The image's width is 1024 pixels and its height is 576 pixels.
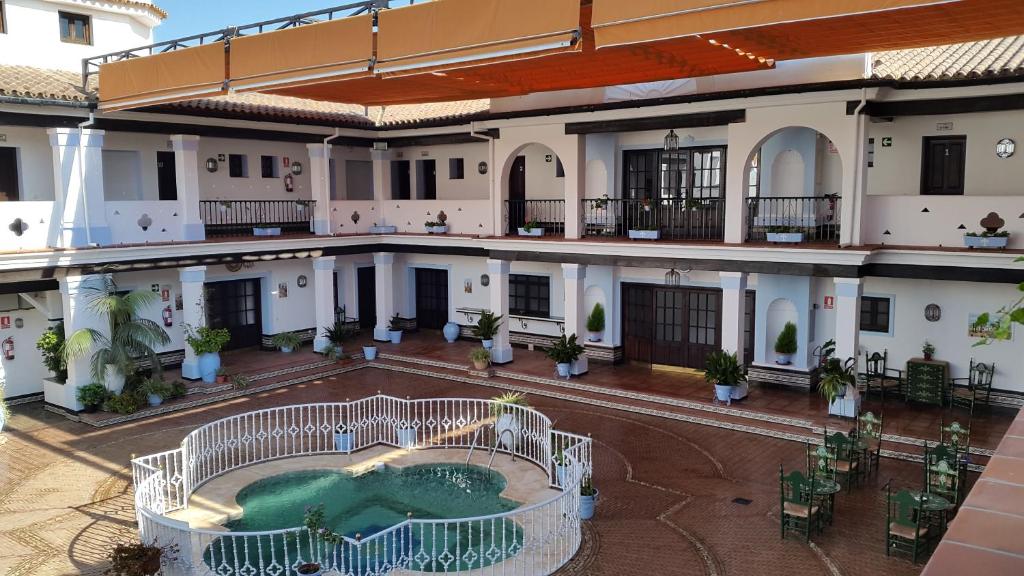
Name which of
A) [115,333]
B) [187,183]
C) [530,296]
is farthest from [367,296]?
[115,333]

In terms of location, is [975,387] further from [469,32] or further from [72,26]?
[72,26]

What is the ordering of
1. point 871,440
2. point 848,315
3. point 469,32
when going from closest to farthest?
point 469,32
point 871,440
point 848,315

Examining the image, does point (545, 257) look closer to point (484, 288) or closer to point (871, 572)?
point (484, 288)

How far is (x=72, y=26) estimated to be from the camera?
20.3m

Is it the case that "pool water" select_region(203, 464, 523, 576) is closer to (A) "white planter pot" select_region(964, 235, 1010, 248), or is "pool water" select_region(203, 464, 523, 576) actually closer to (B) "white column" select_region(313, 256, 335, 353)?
(B) "white column" select_region(313, 256, 335, 353)

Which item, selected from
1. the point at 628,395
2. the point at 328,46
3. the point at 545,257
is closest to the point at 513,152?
the point at 545,257

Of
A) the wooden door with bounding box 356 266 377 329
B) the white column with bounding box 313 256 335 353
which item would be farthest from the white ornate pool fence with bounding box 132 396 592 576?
the wooden door with bounding box 356 266 377 329

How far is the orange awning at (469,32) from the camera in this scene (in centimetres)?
1046

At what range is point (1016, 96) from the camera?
48.3 feet

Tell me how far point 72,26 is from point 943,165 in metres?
21.0

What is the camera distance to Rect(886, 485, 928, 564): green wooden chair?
33.7ft

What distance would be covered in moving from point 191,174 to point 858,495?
16.4 metres

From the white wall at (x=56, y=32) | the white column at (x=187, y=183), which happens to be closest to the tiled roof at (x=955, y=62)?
the white column at (x=187, y=183)

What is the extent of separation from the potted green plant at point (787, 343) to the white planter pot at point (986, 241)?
173 inches
